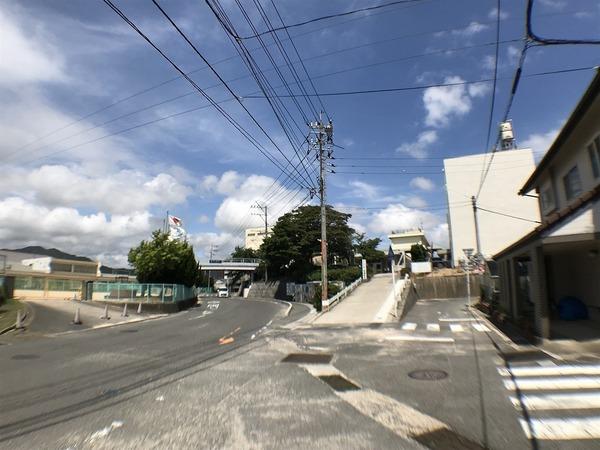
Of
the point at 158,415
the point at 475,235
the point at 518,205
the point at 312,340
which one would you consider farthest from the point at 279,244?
the point at 158,415

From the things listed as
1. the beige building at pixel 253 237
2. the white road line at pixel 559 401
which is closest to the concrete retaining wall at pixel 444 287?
the white road line at pixel 559 401

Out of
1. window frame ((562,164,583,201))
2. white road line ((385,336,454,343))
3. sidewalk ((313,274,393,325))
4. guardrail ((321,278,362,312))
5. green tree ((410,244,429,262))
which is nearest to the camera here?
white road line ((385,336,454,343))

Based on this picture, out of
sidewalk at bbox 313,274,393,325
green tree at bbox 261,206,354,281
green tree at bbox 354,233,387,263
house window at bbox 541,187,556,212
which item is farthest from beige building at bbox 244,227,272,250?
house window at bbox 541,187,556,212

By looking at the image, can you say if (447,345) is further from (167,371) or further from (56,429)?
(56,429)

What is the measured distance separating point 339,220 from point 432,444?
5297 centimetres

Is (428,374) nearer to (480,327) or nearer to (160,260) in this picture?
(480,327)

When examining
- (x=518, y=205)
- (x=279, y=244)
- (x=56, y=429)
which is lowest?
(x=56, y=429)

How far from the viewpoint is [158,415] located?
22.3 ft

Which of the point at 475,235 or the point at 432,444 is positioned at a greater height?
the point at 475,235

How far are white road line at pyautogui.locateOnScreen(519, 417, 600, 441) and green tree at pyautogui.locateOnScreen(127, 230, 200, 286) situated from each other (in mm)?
37020

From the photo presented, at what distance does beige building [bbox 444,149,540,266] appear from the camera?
52031 millimetres

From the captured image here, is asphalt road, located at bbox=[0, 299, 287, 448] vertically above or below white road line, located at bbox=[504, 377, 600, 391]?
below

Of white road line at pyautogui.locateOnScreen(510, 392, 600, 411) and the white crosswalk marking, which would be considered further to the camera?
the white crosswalk marking

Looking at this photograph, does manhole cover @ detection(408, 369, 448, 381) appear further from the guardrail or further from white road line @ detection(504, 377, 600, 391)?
the guardrail
